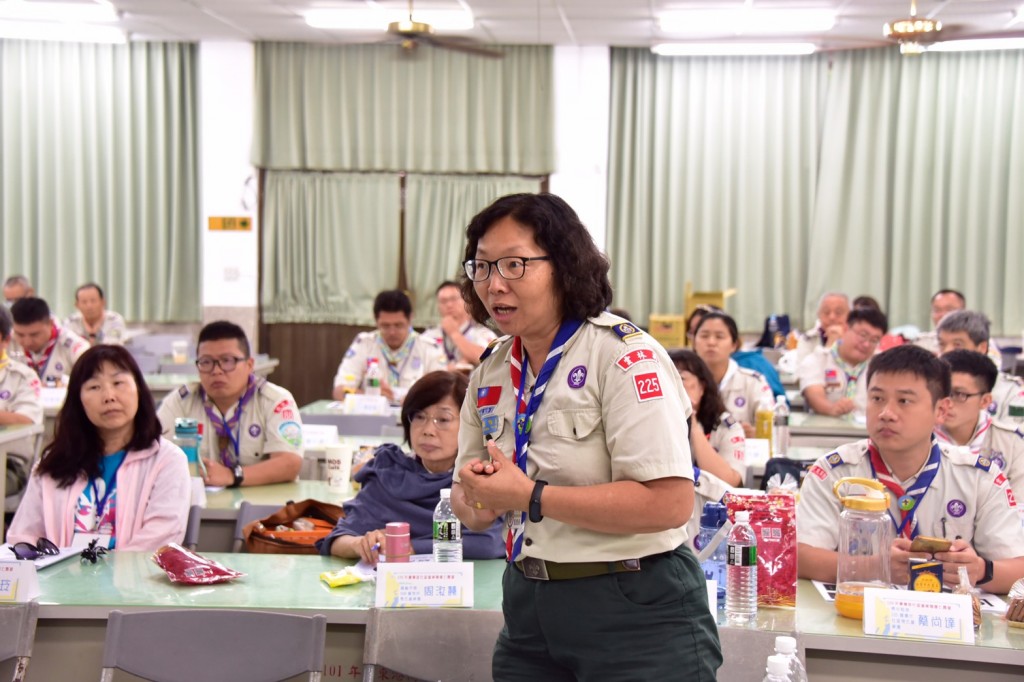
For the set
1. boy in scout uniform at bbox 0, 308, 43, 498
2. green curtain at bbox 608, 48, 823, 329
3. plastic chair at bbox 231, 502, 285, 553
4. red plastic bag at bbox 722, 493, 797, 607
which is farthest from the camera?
green curtain at bbox 608, 48, 823, 329

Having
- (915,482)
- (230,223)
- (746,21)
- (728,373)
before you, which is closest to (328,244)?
(230,223)

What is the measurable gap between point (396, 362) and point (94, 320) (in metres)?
3.39

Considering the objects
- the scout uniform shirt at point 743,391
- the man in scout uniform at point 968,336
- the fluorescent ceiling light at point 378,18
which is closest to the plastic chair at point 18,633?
the scout uniform shirt at point 743,391

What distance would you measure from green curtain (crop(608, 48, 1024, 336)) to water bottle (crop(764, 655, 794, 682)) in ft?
25.5

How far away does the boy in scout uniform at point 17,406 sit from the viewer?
5.28 m

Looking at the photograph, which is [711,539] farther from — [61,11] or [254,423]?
[61,11]

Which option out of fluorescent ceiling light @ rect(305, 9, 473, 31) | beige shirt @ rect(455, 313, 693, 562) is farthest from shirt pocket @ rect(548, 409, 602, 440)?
fluorescent ceiling light @ rect(305, 9, 473, 31)

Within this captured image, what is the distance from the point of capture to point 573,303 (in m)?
1.80

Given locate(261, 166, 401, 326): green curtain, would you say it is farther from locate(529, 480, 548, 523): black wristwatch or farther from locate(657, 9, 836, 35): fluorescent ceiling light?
locate(529, 480, 548, 523): black wristwatch

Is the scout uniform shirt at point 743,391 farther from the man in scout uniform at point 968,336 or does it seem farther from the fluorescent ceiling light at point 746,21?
the fluorescent ceiling light at point 746,21

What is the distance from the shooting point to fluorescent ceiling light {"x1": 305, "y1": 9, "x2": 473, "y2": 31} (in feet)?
27.7

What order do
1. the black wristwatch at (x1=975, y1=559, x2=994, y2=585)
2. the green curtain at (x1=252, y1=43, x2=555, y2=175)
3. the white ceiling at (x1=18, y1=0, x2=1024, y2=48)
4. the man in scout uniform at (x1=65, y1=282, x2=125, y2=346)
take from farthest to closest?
1. the green curtain at (x1=252, y1=43, x2=555, y2=175)
2. the man in scout uniform at (x1=65, y1=282, x2=125, y2=346)
3. the white ceiling at (x1=18, y1=0, x2=1024, y2=48)
4. the black wristwatch at (x1=975, y1=559, x2=994, y2=585)

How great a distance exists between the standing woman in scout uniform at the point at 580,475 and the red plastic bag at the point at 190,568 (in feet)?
3.69

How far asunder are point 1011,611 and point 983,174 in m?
7.86
